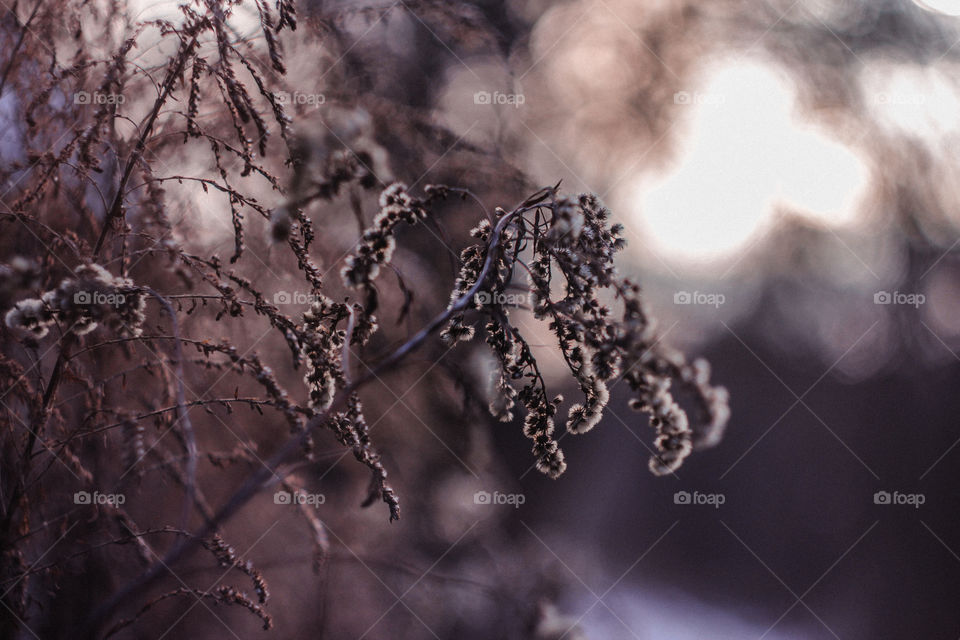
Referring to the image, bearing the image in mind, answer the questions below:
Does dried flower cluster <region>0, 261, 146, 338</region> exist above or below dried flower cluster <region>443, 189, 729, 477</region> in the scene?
below

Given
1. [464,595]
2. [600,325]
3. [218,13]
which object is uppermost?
[218,13]

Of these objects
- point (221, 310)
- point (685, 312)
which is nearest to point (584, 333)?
point (221, 310)

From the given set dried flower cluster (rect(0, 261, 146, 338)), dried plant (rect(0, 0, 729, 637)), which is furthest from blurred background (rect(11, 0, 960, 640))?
dried flower cluster (rect(0, 261, 146, 338))

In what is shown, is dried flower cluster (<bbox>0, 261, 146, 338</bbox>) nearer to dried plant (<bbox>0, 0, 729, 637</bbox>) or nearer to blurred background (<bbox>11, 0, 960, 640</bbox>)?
dried plant (<bbox>0, 0, 729, 637</bbox>)

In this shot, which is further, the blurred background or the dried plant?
the blurred background

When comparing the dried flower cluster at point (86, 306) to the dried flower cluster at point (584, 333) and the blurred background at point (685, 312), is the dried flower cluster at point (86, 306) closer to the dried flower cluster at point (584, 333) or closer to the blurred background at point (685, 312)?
the dried flower cluster at point (584, 333)

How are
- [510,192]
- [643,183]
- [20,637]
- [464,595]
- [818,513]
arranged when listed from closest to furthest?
[20,637], [464,595], [510,192], [643,183], [818,513]

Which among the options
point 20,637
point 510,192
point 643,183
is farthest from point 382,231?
point 643,183

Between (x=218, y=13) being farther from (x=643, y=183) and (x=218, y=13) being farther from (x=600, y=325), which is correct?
(x=643, y=183)
